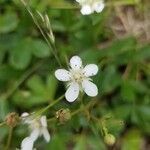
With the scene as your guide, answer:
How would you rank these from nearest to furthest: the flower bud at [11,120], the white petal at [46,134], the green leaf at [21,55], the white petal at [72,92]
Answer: the flower bud at [11,120] → the white petal at [72,92] → the white petal at [46,134] → the green leaf at [21,55]

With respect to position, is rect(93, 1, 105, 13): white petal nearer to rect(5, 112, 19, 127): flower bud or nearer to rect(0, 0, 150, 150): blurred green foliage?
rect(0, 0, 150, 150): blurred green foliage

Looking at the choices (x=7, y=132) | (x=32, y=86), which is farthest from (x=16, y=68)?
(x=7, y=132)

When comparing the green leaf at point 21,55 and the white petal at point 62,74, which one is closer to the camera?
the white petal at point 62,74

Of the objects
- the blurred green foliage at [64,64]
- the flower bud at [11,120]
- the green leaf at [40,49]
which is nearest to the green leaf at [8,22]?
the blurred green foliage at [64,64]

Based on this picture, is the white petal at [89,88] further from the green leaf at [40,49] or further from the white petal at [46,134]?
the green leaf at [40,49]

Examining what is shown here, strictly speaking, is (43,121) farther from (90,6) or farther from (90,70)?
(90,6)

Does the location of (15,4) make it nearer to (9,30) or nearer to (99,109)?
(9,30)

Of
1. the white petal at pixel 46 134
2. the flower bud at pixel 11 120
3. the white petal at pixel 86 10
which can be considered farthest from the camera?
the white petal at pixel 86 10

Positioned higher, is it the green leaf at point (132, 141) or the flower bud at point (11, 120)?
the flower bud at point (11, 120)
